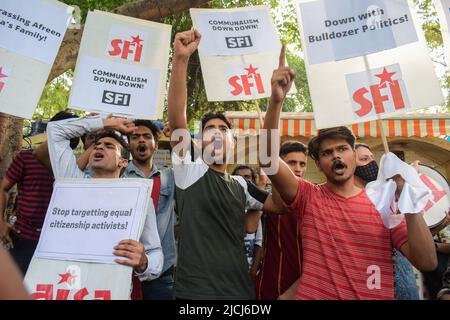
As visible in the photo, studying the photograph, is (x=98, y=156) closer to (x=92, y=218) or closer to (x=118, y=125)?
(x=118, y=125)

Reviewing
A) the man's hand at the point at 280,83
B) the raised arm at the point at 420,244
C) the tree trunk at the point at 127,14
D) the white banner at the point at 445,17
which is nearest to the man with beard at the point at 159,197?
the man's hand at the point at 280,83

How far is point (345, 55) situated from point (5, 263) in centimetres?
240

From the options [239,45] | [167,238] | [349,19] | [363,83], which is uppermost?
→ [239,45]

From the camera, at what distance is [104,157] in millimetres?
2340

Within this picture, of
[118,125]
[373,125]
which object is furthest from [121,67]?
[373,125]

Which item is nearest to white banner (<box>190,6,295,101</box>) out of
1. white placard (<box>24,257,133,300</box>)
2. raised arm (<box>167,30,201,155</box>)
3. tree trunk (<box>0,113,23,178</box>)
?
raised arm (<box>167,30,201,155</box>)

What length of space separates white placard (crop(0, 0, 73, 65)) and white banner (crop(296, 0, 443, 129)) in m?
1.82

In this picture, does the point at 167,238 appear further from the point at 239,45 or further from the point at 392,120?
the point at 392,120

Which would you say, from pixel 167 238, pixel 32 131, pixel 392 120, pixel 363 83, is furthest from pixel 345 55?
pixel 32 131

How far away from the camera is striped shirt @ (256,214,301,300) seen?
221 cm

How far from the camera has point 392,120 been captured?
720 cm

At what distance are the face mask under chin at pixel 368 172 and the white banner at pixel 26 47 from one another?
7.73 feet

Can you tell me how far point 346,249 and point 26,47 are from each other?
253 centimetres

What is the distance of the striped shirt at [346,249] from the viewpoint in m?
1.80
